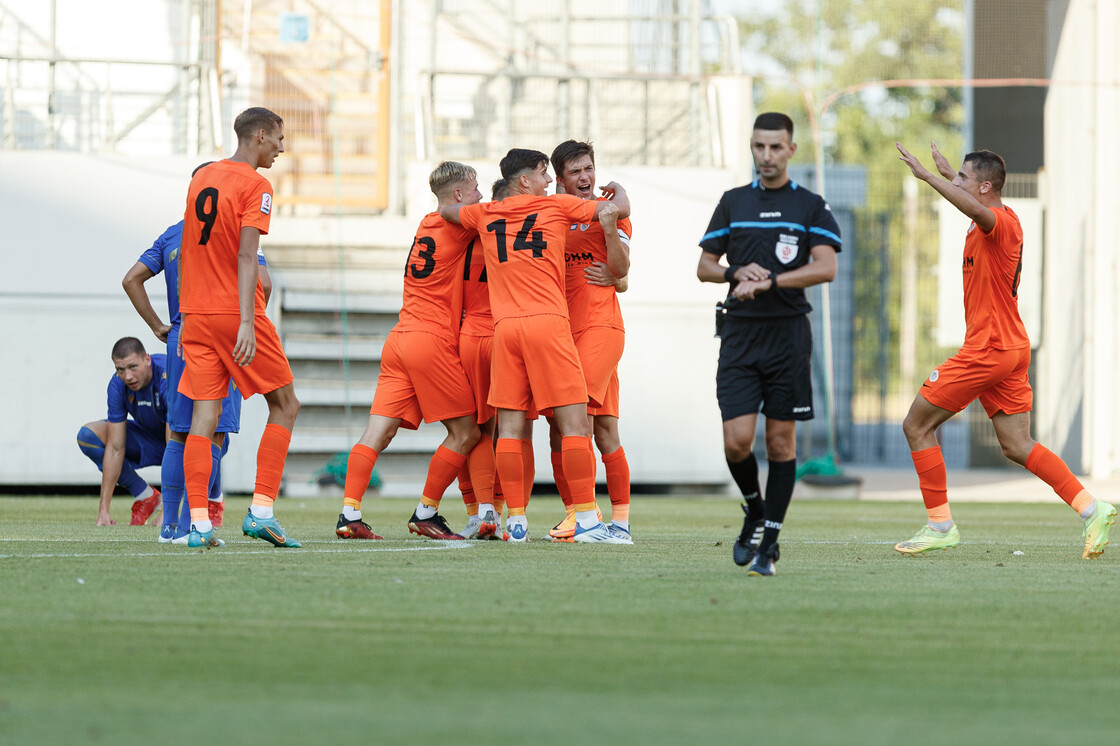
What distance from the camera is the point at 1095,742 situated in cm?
282

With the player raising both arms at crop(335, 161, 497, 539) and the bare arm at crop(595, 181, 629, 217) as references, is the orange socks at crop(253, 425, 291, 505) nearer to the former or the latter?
the player raising both arms at crop(335, 161, 497, 539)

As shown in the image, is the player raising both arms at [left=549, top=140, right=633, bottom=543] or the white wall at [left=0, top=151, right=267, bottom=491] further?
the white wall at [left=0, top=151, right=267, bottom=491]

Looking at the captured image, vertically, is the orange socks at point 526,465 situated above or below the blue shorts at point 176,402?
below

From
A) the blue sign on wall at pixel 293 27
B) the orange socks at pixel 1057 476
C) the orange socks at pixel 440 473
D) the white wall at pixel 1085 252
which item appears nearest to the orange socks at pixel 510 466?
the orange socks at pixel 440 473

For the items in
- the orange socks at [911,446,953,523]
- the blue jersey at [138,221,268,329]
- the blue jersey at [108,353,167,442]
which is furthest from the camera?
the blue jersey at [108,353,167,442]

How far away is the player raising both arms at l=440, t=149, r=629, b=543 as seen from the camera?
7043 millimetres

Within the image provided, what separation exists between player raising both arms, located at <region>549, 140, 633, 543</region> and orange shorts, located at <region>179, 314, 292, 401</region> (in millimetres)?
1678

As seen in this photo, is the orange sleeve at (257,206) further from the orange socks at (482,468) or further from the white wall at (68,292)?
the white wall at (68,292)

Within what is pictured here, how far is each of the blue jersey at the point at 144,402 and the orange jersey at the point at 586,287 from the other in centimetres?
320

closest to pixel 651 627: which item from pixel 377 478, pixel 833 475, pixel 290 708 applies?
pixel 290 708

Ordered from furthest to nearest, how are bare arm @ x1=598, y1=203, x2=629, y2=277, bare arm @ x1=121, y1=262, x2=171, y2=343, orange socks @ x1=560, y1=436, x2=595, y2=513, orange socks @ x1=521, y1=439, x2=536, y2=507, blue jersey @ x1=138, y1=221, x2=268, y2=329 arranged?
blue jersey @ x1=138, y1=221, x2=268, y2=329
bare arm @ x1=121, y1=262, x2=171, y2=343
orange socks @ x1=521, y1=439, x2=536, y2=507
orange socks @ x1=560, y1=436, x2=595, y2=513
bare arm @ x1=598, y1=203, x2=629, y2=277

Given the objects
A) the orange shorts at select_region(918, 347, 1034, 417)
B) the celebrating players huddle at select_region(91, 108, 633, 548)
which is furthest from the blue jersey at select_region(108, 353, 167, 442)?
the orange shorts at select_region(918, 347, 1034, 417)

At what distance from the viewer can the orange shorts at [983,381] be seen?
23.1ft

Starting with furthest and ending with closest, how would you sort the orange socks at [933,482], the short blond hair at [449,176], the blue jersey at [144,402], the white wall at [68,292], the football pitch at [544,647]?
the white wall at [68,292], the blue jersey at [144,402], the short blond hair at [449,176], the orange socks at [933,482], the football pitch at [544,647]
